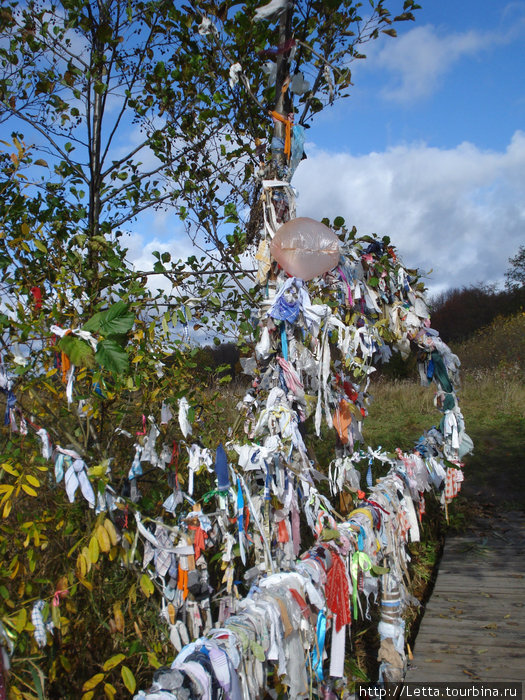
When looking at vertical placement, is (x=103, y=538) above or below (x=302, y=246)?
below

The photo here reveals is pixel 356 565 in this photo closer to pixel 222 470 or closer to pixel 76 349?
pixel 222 470

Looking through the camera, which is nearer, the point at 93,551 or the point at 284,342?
the point at 93,551

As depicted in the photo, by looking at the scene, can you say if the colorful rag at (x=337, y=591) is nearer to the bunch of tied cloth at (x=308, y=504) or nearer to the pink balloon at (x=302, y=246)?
the bunch of tied cloth at (x=308, y=504)

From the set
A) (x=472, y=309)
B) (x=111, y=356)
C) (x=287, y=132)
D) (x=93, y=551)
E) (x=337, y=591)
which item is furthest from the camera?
(x=472, y=309)

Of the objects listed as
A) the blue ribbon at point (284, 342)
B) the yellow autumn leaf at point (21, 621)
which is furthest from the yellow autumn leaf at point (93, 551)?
the blue ribbon at point (284, 342)

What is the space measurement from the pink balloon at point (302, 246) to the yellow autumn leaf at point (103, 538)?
1.34m

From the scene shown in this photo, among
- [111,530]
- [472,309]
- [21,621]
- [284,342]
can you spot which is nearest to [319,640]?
[111,530]

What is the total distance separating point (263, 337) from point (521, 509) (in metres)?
4.38

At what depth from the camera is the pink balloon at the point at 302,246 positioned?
7.45ft

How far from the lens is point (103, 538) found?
181cm

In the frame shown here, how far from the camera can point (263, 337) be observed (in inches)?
92.5

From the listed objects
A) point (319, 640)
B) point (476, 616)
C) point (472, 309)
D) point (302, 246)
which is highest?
point (472, 309)

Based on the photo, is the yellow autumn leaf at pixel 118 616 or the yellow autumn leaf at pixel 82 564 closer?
the yellow autumn leaf at pixel 82 564

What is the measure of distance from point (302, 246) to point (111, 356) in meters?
1.13
